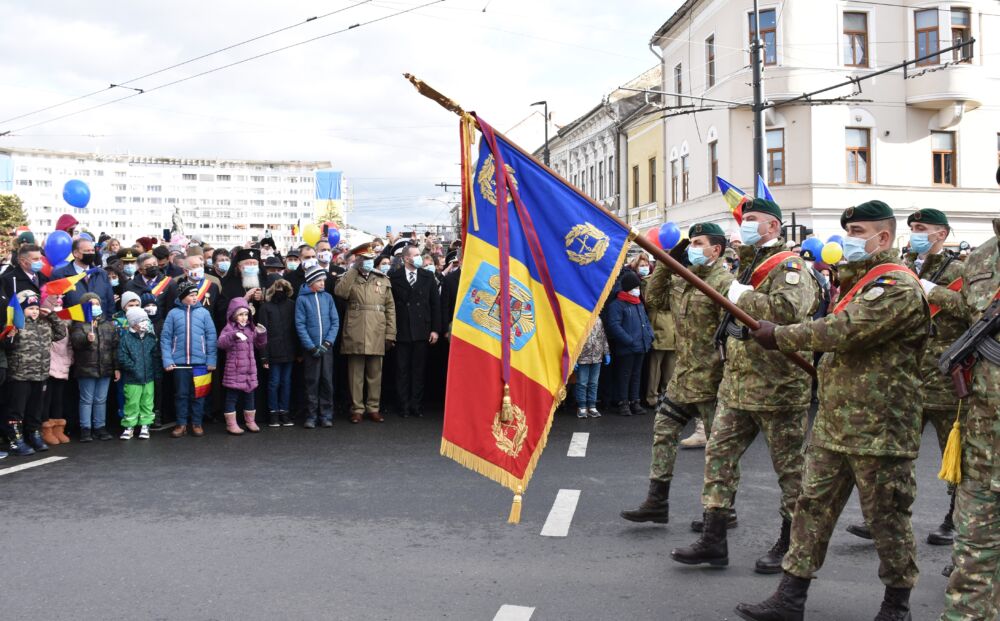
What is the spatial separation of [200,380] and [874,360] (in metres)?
7.85

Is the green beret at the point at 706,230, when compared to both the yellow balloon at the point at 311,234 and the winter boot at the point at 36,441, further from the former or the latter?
the yellow balloon at the point at 311,234

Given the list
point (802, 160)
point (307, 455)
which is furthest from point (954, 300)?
point (802, 160)

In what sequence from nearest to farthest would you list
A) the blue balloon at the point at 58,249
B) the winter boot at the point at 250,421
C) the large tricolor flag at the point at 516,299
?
1. the large tricolor flag at the point at 516,299
2. the winter boot at the point at 250,421
3. the blue balloon at the point at 58,249

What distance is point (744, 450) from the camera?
529 cm

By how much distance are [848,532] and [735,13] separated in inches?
1132

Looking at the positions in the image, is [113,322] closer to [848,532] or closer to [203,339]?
[203,339]

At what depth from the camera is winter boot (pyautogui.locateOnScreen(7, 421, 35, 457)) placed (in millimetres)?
8914

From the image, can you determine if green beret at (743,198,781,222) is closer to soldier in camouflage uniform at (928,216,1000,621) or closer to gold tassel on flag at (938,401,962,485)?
soldier in camouflage uniform at (928,216,1000,621)

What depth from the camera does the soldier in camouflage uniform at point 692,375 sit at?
6.07 metres

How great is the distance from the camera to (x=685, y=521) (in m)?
6.24

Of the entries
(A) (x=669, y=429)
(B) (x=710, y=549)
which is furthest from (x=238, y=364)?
(B) (x=710, y=549)

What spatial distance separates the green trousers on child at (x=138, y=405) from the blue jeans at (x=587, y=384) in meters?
5.15

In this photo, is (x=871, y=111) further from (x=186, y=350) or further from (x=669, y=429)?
(x=669, y=429)

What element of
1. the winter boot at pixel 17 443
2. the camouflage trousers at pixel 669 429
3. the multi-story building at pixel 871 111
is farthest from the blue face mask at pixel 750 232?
the multi-story building at pixel 871 111
